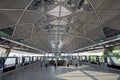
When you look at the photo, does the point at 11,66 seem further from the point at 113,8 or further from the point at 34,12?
the point at 113,8

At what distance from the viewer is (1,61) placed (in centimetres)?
2331

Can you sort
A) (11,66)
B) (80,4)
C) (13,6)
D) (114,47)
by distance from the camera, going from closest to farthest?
(13,6) < (80,4) < (11,66) < (114,47)

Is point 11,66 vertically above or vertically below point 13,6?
below

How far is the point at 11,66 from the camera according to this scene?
1126 inches

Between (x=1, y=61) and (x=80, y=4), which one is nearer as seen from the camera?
(x=80, y=4)

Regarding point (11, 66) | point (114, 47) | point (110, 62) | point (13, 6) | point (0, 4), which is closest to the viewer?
point (0, 4)

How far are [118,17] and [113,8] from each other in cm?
271

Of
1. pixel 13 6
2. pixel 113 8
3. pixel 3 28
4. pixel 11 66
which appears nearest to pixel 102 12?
pixel 113 8

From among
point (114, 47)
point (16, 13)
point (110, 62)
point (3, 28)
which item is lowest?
point (110, 62)

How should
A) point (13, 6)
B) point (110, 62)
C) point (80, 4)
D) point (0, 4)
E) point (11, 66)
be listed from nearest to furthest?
1. point (0, 4)
2. point (13, 6)
3. point (80, 4)
4. point (11, 66)
5. point (110, 62)

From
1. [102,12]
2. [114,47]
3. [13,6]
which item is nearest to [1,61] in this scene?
[13,6]

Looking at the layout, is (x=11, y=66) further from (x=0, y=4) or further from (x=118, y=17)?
(x=118, y=17)

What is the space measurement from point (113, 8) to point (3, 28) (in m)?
17.3

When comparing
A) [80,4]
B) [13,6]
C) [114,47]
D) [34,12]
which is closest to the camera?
[13,6]
